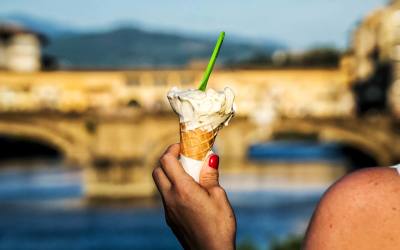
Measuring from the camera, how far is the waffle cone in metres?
2.01

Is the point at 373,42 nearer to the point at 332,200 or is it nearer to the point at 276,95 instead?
the point at 276,95

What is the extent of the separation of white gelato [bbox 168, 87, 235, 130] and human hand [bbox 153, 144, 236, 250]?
7 cm

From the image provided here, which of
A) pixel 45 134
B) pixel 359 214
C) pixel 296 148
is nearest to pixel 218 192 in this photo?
pixel 359 214

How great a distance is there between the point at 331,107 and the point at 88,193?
28.2 metres

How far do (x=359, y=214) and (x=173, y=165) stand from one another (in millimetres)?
359

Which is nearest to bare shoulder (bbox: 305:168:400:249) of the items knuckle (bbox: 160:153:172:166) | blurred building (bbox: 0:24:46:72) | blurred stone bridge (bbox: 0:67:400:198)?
knuckle (bbox: 160:153:172:166)

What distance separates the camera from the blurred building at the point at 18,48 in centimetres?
8231

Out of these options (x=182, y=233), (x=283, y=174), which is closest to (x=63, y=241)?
(x=283, y=174)

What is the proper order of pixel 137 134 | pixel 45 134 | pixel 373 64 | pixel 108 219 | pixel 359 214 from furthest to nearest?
1. pixel 373 64
2. pixel 45 134
3. pixel 137 134
4. pixel 108 219
5. pixel 359 214

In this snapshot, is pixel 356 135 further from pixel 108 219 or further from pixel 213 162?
pixel 213 162

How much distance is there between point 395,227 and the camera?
1838mm

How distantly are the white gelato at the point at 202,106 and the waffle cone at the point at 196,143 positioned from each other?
0.6 inches

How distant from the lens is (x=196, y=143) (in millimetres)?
2014

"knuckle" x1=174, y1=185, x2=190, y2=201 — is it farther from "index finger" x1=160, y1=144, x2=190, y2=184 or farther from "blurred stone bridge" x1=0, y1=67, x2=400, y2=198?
"blurred stone bridge" x1=0, y1=67, x2=400, y2=198
